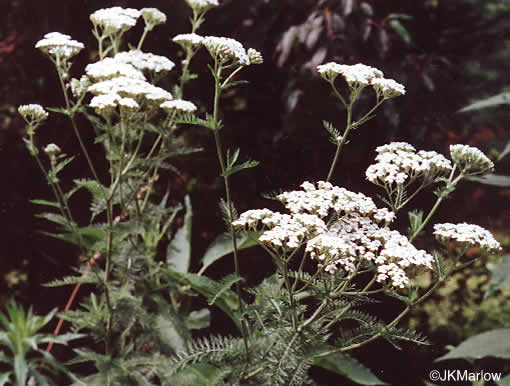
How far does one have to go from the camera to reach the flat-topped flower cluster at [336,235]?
30.6 inches

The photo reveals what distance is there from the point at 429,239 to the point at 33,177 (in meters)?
1.39

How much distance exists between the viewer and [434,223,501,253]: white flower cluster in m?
0.83

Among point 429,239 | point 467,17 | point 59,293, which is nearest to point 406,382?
point 429,239

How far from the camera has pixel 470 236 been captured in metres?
0.83

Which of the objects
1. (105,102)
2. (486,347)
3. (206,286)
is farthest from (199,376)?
(486,347)

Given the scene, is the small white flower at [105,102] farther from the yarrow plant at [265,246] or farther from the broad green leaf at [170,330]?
the broad green leaf at [170,330]

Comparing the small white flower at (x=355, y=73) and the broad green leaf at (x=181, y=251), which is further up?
the small white flower at (x=355, y=73)

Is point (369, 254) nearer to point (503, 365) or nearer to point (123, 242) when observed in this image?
point (123, 242)

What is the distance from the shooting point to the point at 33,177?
1.80 metres

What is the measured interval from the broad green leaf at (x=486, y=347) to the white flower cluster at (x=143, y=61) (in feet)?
3.07

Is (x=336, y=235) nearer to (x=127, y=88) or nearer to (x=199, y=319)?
(x=127, y=88)

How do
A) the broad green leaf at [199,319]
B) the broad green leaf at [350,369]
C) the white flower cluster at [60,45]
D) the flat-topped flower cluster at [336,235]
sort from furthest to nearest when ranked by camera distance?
the broad green leaf at [199,319]
the broad green leaf at [350,369]
the white flower cluster at [60,45]
the flat-topped flower cluster at [336,235]

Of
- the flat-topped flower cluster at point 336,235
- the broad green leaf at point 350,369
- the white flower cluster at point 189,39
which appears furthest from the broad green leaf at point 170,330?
the white flower cluster at point 189,39
